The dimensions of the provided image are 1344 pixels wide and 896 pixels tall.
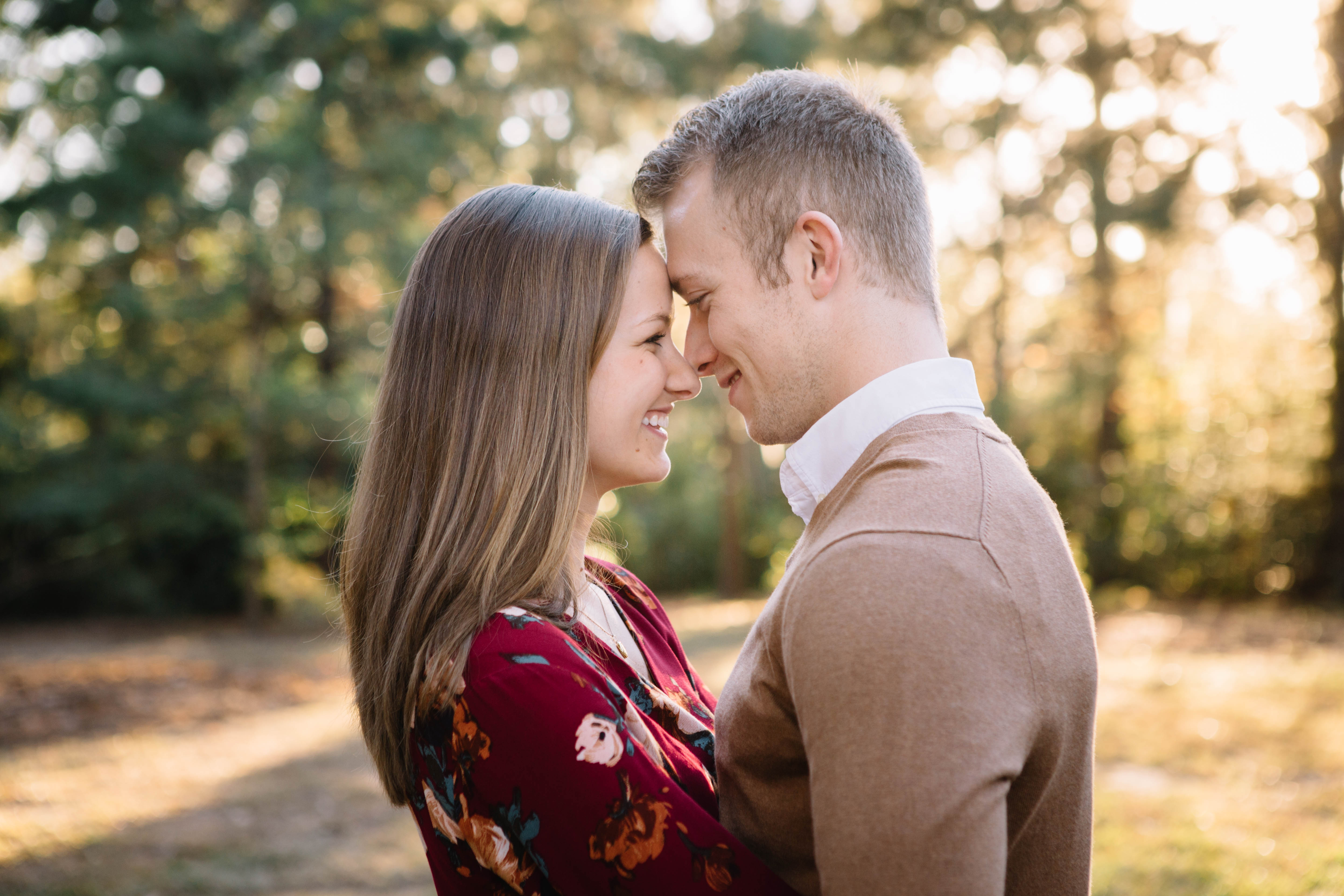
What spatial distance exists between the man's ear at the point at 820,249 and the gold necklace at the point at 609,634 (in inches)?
27.3

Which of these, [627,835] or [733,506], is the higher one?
[627,835]

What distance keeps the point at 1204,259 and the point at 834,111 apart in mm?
14327

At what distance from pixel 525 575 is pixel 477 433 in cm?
26

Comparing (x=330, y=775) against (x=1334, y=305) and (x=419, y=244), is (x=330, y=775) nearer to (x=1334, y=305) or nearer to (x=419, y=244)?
(x=419, y=244)

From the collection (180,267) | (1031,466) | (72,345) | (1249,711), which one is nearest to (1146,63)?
(1031,466)

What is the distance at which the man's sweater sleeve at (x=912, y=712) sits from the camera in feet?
3.59

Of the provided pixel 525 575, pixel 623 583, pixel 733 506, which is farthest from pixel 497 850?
pixel 733 506

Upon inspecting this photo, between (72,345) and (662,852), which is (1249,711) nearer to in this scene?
(662,852)

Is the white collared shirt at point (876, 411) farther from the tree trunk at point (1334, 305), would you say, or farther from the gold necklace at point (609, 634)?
the tree trunk at point (1334, 305)

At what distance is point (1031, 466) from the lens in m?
14.1

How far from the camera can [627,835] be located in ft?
4.53

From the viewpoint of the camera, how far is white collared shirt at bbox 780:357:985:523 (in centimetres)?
152

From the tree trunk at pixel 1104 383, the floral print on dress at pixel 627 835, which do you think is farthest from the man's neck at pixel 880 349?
the tree trunk at pixel 1104 383

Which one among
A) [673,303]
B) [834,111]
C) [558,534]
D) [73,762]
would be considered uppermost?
[834,111]
